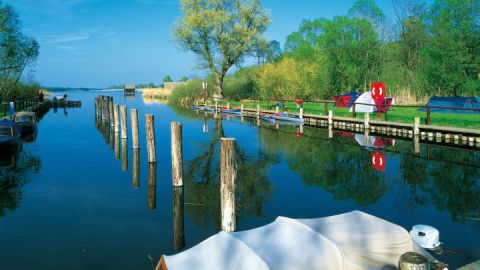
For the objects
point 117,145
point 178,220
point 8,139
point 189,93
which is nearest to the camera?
point 178,220

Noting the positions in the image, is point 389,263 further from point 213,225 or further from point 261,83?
point 261,83

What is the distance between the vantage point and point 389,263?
673 centimetres

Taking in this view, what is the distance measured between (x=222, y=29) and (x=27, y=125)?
35.0 meters

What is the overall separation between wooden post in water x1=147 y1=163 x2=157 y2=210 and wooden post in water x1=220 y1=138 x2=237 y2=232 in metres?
4.14

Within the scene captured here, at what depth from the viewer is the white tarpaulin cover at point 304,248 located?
5.87m

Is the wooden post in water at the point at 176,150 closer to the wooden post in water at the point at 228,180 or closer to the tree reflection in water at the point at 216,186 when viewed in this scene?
the tree reflection in water at the point at 216,186

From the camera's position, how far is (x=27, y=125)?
96.9 feet

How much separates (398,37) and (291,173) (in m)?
53.1

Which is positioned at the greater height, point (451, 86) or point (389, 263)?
point (451, 86)

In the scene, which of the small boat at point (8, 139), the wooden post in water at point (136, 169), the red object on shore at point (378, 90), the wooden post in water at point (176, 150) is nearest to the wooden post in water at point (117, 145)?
the wooden post in water at point (136, 169)

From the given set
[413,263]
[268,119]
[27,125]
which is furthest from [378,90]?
[413,263]

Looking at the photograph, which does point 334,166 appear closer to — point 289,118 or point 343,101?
point 289,118

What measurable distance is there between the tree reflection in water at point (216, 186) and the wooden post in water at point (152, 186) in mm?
1132

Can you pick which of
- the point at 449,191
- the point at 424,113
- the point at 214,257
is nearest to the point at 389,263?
the point at 214,257
